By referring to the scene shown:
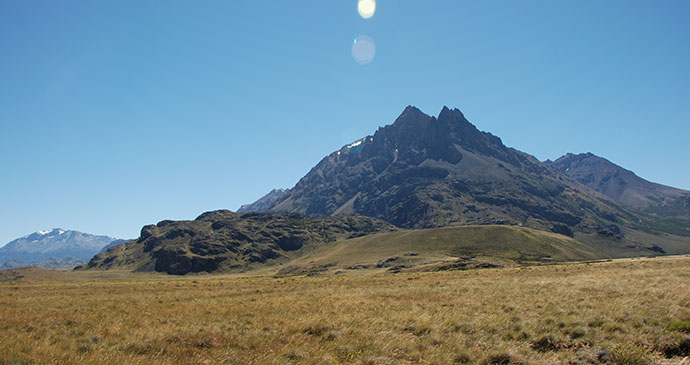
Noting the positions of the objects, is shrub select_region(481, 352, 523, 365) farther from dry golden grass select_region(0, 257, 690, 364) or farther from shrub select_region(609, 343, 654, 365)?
shrub select_region(609, 343, 654, 365)

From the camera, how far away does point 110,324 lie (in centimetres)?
1708

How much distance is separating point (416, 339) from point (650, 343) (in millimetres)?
7355

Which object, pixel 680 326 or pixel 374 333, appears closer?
pixel 680 326

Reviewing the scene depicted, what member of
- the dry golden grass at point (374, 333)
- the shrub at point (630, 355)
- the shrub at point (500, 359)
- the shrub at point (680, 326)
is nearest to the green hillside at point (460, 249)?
the dry golden grass at point (374, 333)

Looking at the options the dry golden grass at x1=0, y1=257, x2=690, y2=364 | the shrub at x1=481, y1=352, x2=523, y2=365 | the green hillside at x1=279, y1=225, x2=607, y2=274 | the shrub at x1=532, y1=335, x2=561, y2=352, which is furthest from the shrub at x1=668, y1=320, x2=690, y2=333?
the green hillside at x1=279, y1=225, x2=607, y2=274

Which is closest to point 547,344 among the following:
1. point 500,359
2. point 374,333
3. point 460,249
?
point 500,359

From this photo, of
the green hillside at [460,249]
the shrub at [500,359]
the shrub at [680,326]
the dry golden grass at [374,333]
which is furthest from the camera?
the green hillside at [460,249]

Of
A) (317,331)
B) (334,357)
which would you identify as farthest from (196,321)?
(334,357)

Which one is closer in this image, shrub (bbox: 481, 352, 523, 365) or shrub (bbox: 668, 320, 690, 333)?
shrub (bbox: 481, 352, 523, 365)

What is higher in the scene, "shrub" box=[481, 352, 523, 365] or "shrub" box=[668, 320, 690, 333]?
"shrub" box=[481, 352, 523, 365]

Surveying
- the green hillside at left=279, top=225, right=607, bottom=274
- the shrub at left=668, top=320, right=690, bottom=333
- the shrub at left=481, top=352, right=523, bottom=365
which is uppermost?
the shrub at left=481, top=352, right=523, bottom=365

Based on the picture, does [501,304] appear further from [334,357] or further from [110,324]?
[110,324]

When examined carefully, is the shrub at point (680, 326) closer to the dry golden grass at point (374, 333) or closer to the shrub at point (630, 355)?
the dry golden grass at point (374, 333)

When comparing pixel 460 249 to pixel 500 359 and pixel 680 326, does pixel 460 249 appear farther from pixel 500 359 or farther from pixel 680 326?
pixel 500 359
